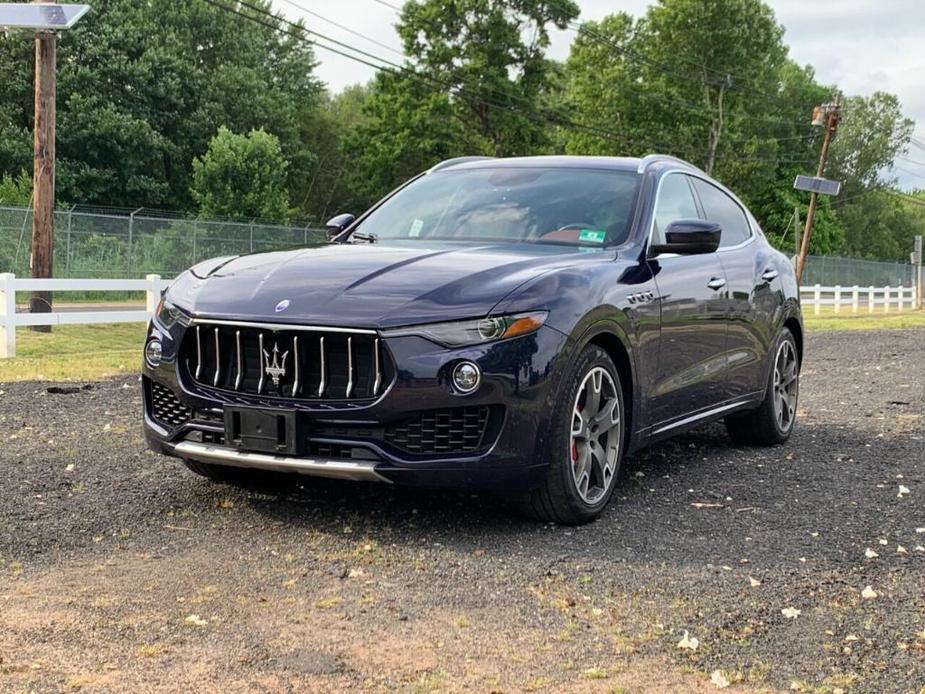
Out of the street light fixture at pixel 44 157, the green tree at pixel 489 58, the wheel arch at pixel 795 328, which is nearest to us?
the wheel arch at pixel 795 328

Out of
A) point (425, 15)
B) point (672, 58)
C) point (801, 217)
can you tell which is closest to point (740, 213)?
point (425, 15)

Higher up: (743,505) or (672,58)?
(672,58)

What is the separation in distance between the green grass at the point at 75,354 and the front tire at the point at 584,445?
700 cm

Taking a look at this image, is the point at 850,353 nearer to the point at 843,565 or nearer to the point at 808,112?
the point at 843,565

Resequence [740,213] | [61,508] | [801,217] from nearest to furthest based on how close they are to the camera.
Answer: [61,508], [740,213], [801,217]

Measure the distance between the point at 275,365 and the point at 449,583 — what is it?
44.7 inches

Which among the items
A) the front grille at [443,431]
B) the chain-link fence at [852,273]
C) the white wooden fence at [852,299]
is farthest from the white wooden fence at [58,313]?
the chain-link fence at [852,273]

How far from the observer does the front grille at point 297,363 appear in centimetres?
431

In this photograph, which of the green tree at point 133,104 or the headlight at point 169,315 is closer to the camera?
the headlight at point 169,315

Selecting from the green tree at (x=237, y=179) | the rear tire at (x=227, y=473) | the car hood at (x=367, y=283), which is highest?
the green tree at (x=237, y=179)

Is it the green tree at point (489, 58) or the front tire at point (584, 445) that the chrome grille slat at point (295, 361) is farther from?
the green tree at point (489, 58)

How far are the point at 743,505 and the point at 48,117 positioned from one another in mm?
14561

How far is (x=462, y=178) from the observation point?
247 inches

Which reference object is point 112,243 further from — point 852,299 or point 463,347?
point 852,299
